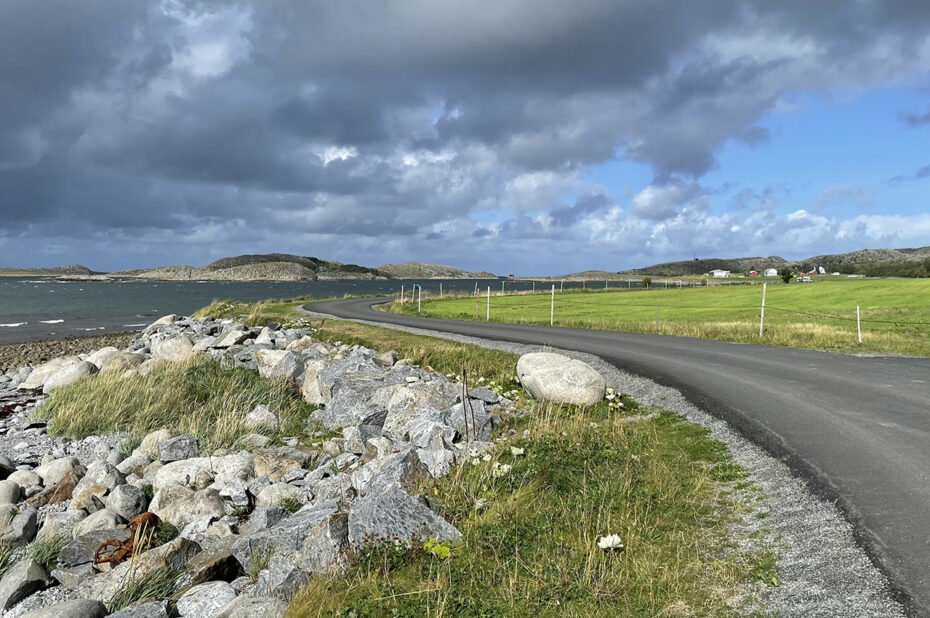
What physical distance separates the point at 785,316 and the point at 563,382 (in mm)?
26998

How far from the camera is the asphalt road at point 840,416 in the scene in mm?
5648

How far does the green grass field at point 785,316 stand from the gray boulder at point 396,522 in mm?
17355

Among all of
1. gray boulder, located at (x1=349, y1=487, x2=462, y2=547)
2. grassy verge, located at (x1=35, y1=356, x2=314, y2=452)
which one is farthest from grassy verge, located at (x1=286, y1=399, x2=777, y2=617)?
grassy verge, located at (x1=35, y1=356, x2=314, y2=452)

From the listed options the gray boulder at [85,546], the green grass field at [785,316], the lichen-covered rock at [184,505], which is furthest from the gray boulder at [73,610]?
the green grass field at [785,316]

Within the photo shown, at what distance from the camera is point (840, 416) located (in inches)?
384

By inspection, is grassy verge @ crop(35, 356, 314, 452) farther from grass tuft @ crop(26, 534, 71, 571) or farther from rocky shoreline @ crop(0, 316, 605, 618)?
grass tuft @ crop(26, 534, 71, 571)

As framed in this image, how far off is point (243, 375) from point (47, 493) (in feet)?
32.1

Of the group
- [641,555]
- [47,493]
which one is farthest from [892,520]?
[47,493]

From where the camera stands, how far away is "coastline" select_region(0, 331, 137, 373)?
29.1m

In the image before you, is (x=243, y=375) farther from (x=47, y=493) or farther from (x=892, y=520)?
(x=892, y=520)

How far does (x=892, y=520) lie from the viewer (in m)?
5.83

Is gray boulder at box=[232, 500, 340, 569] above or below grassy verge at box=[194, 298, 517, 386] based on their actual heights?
below

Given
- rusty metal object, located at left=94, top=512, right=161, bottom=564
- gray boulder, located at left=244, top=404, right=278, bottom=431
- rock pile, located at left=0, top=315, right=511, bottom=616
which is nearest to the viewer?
rock pile, located at left=0, top=315, right=511, bottom=616

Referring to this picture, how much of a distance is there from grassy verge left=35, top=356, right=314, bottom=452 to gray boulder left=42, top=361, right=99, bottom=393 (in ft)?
3.19
